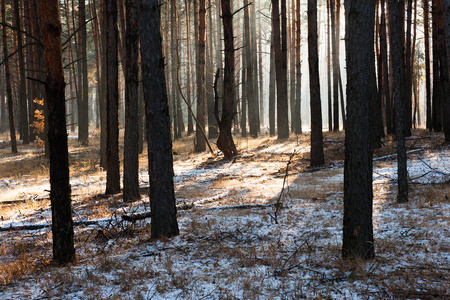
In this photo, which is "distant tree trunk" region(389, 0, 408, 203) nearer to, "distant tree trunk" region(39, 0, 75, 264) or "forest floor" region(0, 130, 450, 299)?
"forest floor" region(0, 130, 450, 299)

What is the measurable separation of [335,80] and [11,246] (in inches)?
763

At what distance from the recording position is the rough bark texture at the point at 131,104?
Result: 8273mm

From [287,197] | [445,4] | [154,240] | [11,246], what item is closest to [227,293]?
[154,240]

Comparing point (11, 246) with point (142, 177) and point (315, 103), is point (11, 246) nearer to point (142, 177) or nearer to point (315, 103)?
point (142, 177)

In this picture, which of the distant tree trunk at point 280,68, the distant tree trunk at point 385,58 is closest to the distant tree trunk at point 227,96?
the distant tree trunk at point 280,68

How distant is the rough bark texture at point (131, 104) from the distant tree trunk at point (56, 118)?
383cm

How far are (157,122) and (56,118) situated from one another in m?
1.38

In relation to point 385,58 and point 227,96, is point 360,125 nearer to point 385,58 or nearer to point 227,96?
point 227,96

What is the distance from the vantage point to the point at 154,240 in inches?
213

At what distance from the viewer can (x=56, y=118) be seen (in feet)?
14.6

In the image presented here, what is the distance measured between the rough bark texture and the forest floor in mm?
545

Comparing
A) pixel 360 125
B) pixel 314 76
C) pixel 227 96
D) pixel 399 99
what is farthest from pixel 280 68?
pixel 360 125

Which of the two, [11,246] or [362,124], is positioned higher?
[362,124]

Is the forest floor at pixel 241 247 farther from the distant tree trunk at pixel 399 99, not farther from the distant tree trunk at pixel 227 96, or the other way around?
the distant tree trunk at pixel 227 96
